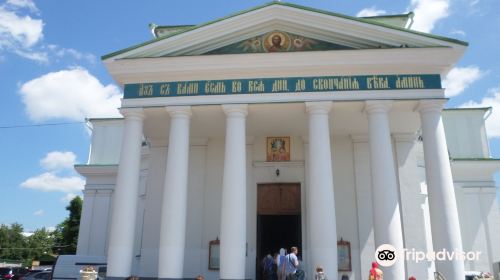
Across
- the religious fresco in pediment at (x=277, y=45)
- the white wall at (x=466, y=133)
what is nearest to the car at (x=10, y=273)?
the religious fresco in pediment at (x=277, y=45)

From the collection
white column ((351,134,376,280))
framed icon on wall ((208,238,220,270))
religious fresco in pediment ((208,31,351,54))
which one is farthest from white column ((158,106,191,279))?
white column ((351,134,376,280))

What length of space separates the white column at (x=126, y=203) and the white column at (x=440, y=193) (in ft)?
31.5

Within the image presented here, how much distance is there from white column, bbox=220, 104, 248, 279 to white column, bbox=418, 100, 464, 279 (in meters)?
5.87

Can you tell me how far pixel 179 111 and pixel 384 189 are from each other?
7.25 m

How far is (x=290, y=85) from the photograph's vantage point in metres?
14.5

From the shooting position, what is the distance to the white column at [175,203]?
13.4m

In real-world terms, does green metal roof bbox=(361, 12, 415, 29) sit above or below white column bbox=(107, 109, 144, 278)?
above

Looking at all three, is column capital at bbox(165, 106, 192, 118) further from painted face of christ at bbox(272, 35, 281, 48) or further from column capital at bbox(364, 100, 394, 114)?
column capital at bbox(364, 100, 394, 114)

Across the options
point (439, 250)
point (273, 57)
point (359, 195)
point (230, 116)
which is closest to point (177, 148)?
point (230, 116)

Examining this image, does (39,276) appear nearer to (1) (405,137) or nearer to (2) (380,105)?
(2) (380,105)

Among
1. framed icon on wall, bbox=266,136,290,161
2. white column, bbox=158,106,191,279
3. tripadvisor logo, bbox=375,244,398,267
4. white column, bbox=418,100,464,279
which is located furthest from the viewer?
framed icon on wall, bbox=266,136,290,161

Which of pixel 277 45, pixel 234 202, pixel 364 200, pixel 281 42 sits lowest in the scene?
pixel 234 202

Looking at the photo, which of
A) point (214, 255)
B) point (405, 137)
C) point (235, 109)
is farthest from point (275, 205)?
point (405, 137)

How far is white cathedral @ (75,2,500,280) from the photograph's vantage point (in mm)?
13297
